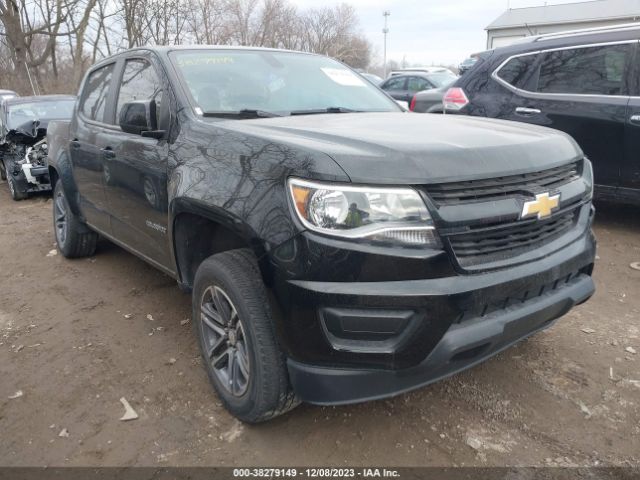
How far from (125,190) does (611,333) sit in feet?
10.4

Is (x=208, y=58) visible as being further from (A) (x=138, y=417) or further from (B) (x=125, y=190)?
(A) (x=138, y=417)

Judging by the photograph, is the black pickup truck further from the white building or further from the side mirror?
the white building

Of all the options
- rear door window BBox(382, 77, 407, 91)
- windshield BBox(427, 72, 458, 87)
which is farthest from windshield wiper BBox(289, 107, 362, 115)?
rear door window BBox(382, 77, 407, 91)

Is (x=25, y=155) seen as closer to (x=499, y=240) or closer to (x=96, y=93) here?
(x=96, y=93)

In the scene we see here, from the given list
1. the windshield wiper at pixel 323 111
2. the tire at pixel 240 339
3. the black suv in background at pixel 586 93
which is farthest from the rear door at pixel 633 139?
the tire at pixel 240 339

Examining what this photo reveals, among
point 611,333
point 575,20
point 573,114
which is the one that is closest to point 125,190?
point 611,333

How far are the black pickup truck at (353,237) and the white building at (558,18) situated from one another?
25304 millimetres

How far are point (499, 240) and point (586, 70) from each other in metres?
3.70

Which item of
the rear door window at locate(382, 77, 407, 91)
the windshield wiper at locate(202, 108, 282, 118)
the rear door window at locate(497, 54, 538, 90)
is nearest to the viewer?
the windshield wiper at locate(202, 108, 282, 118)

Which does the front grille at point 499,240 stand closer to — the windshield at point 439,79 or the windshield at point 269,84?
the windshield at point 269,84

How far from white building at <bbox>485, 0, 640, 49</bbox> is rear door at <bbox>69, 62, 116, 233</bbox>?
2438 cm

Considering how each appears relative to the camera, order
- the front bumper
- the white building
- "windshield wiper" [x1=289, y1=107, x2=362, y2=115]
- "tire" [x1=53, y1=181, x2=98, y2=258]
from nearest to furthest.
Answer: the front bumper, "windshield wiper" [x1=289, y1=107, x2=362, y2=115], "tire" [x1=53, y1=181, x2=98, y2=258], the white building

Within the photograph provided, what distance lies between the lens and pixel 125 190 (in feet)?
10.7

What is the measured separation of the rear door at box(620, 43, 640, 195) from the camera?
174 inches
